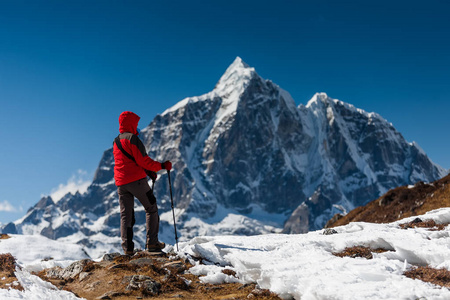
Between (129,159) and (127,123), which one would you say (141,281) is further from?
(127,123)

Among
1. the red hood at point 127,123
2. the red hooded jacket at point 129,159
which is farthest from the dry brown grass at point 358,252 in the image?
the red hood at point 127,123

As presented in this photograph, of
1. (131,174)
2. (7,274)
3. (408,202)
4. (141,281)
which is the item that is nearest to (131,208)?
→ (131,174)

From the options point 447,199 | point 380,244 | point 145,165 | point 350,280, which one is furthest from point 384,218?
point 350,280

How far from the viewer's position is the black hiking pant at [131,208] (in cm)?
1327

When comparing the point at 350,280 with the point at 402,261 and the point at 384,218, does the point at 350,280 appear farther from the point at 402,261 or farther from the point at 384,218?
the point at 384,218

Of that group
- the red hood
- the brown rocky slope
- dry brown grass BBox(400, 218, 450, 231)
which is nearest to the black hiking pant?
the red hood

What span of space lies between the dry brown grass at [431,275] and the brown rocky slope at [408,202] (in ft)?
56.3

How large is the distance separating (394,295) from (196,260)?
6503mm

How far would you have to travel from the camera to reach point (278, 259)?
10141 millimetres

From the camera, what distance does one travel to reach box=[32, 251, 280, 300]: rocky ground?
31.5 ft

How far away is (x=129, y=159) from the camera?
13.2 meters

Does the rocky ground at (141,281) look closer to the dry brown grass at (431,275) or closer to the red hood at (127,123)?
the dry brown grass at (431,275)

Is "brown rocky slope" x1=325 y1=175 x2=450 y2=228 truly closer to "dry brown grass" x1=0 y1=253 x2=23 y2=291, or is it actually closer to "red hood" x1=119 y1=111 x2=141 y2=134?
"red hood" x1=119 y1=111 x2=141 y2=134

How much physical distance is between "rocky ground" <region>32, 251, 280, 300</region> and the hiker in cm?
82
